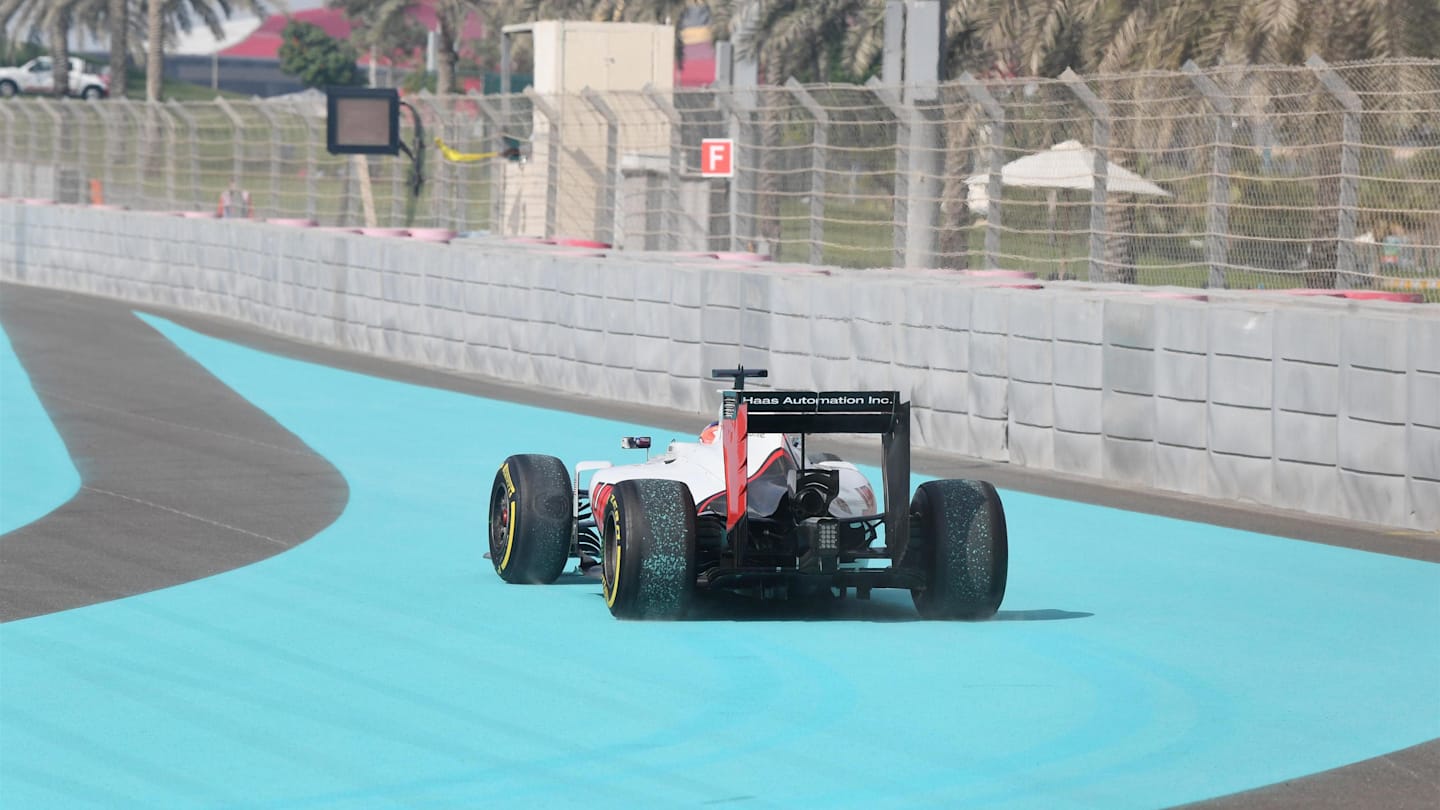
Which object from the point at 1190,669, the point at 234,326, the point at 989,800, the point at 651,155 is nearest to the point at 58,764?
the point at 989,800

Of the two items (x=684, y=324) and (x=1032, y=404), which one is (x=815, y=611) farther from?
(x=684, y=324)

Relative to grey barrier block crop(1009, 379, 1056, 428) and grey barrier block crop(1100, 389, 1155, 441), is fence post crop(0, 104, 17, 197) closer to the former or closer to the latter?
grey barrier block crop(1009, 379, 1056, 428)

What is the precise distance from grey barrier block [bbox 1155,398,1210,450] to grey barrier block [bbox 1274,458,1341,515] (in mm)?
631

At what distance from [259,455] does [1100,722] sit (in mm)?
8583

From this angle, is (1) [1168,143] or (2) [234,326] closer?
(1) [1168,143]

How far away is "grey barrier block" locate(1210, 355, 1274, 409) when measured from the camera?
12.5 meters

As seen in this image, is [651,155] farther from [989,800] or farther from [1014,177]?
[989,800]

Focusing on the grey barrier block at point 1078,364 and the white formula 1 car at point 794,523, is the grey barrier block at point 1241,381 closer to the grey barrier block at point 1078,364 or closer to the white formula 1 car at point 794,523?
the grey barrier block at point 1078,364

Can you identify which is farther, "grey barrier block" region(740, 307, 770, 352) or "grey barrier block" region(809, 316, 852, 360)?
"grey barrier block" region(740, 307, 770, 352)

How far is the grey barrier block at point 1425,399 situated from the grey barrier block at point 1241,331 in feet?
3.53

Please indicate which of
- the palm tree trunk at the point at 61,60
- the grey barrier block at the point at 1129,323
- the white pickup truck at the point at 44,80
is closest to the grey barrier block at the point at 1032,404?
the grey barrier block at the point at 1129,323

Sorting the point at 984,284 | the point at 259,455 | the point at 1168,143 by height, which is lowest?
the point at 259,455

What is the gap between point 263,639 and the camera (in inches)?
325

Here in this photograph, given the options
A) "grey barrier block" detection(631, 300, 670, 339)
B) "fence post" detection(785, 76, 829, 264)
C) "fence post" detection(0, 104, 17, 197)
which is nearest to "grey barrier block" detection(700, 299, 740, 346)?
"grey barrier block" detection(631, 300, 670, 339)
